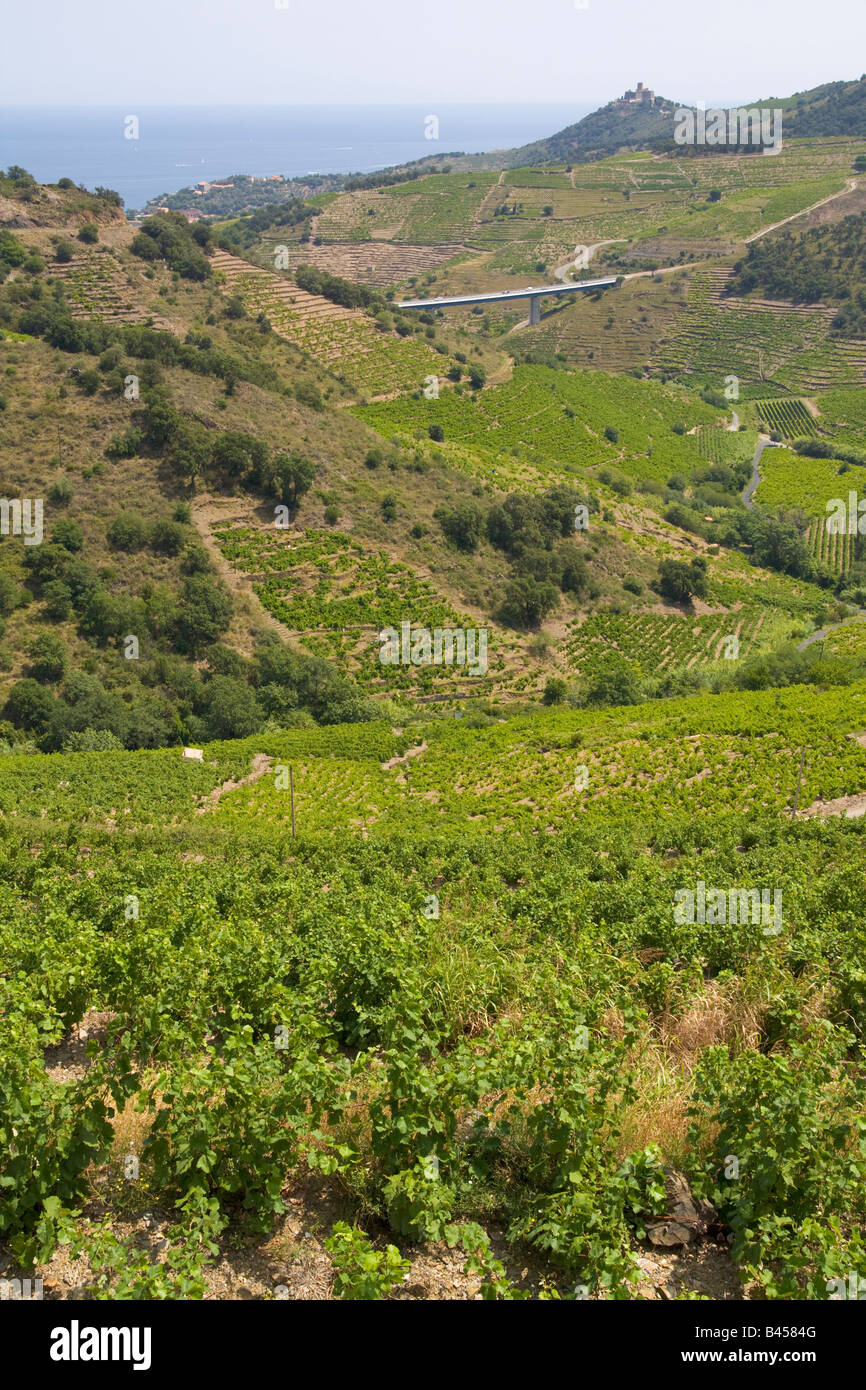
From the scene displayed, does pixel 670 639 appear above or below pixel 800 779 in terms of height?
above

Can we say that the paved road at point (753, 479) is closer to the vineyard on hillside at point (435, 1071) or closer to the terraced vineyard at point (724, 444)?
the terraced vineyard at point (724, 444)

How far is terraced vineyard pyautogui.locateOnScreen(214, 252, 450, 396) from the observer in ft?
249

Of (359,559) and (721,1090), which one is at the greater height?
(359,559)

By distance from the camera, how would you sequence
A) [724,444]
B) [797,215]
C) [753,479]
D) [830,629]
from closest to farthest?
[830,629] → [753,479] → [724,444] → [797,215]

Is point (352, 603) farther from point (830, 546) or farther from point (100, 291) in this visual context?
point (830, 546)

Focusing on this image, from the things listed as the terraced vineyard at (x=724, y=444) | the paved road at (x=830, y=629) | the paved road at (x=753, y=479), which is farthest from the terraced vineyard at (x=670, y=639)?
the terraced vineyard at (x=724, y=444)

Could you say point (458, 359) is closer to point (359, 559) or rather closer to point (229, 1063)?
point (359, 559)

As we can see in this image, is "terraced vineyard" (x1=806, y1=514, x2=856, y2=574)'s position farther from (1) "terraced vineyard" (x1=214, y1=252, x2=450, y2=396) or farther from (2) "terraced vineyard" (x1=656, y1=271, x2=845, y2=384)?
(1) "terraced vineyard" (x1=214, y1=252, x2=450, y2=396)

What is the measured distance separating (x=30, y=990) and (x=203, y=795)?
22652 mm

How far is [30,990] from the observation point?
9594 mm

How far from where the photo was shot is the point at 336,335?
79.4m

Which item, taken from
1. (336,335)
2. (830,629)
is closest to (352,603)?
(830,629)

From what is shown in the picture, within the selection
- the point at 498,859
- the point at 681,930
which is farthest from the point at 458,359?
the point at 681,930

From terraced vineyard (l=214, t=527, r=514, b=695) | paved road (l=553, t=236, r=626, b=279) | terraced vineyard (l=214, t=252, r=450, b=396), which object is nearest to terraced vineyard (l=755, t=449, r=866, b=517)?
terraced vineyard (l=214, t=252, r=450, b=396)
